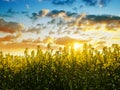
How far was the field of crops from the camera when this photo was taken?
16.1 metres

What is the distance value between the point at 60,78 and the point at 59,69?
757 millimetres

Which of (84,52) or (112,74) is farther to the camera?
(84,52)

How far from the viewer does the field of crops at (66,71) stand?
52.9 ft

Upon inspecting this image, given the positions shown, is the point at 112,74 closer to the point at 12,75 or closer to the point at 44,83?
the point at 44,83

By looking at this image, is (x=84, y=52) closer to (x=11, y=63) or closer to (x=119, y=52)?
(x=119, y=52)

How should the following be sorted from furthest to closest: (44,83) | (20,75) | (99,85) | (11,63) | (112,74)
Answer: (11,63) < (20,75) < (44,83) < (112,74) < (99,85)

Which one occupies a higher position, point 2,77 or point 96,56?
point 96,56

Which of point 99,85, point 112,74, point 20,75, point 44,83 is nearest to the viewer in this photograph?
point 99,85

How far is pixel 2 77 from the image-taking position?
67.4ft

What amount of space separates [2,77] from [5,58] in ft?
6.68

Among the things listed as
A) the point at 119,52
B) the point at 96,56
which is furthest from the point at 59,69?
the point at 119,52

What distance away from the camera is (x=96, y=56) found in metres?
18.4

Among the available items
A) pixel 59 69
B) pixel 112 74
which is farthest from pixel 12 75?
pixel 112 74

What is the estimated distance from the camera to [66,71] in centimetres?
1770
